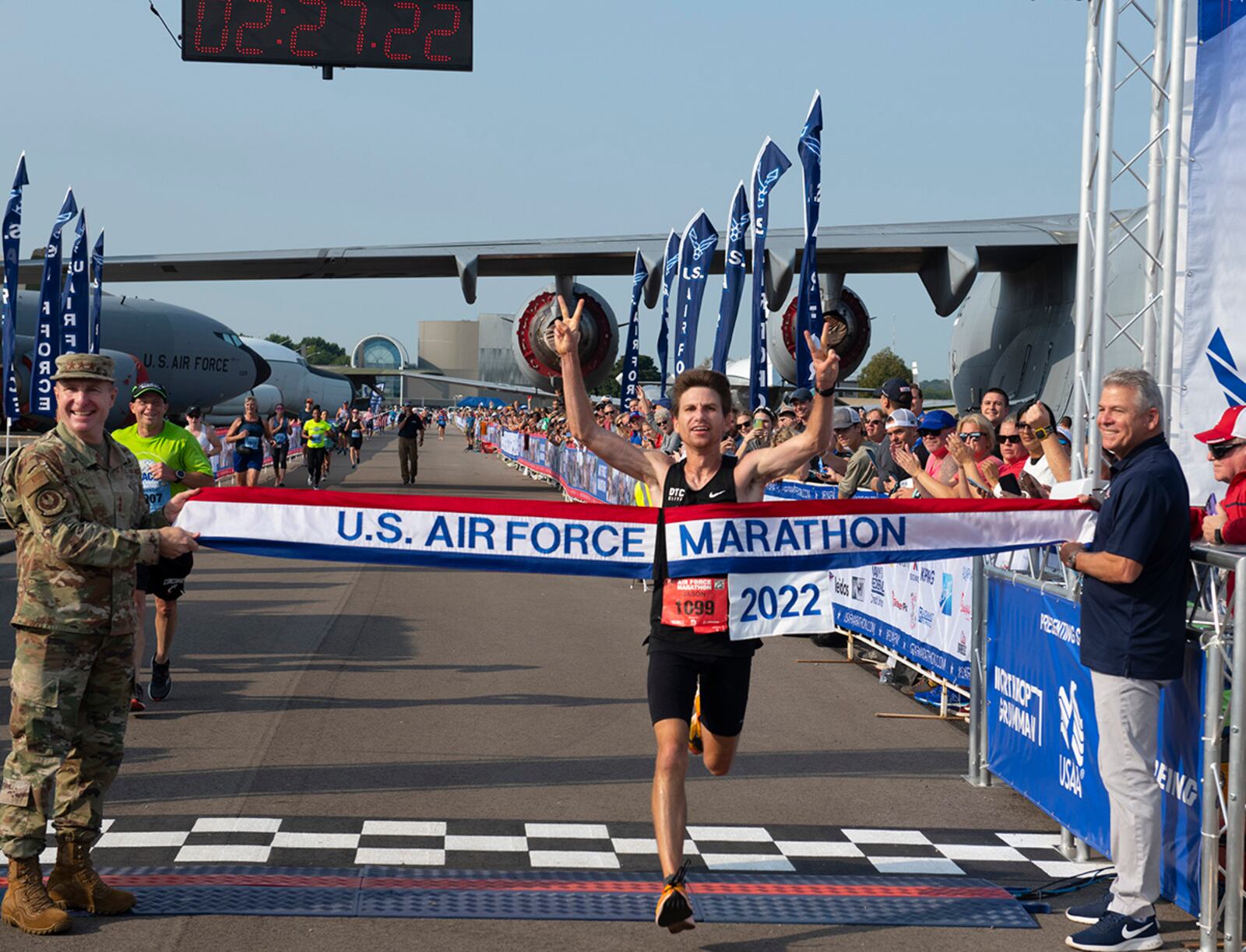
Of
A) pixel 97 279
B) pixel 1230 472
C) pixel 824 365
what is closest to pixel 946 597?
pixel 1230 472

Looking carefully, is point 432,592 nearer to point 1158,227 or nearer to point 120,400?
point 1158,227

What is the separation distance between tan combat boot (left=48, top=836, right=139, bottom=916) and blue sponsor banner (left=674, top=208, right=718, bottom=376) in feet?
58.9

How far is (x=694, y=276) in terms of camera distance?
74.3ft

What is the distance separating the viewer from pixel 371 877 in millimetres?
5367

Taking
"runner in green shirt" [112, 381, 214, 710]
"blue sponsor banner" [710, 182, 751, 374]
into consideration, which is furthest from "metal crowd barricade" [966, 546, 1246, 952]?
"blue sponsor banner" [710, 182, 751, 374]

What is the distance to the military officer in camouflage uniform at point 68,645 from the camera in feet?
15.8

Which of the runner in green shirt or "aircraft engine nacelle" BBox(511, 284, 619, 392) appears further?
"aircraft engine nacelle" BBox(511, 284, 619, 392)

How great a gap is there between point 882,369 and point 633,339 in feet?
356

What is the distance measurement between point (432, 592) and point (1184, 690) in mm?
10489

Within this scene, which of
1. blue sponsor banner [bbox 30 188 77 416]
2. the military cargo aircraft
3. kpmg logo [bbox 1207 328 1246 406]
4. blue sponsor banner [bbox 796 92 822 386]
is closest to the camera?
kpmg logo [bbox 1207 328 1246 406]

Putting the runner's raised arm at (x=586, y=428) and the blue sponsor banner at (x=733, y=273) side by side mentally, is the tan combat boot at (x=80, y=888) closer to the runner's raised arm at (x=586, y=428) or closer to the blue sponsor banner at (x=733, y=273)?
the runner's raised arm at (x=586, y=428)

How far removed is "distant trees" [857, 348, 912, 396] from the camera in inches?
5202

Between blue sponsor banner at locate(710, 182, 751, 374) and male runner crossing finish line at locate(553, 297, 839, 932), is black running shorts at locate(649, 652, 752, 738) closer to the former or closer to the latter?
male runner crossing finish line at locate(553, 297, 839, 932)

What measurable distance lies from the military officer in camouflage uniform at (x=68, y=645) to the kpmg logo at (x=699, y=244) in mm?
18076
